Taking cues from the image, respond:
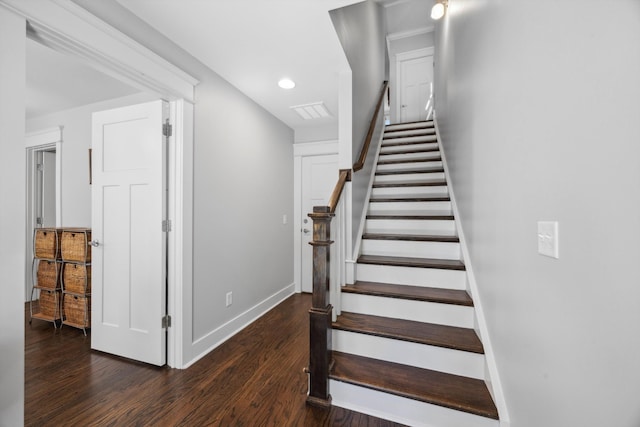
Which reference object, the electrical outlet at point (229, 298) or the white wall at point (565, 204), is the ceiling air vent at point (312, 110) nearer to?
the white wall at point (565, 204)

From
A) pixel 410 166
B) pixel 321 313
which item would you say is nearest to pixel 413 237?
pixel 321 313

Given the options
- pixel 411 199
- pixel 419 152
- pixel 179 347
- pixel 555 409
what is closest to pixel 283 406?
pixel 179 347

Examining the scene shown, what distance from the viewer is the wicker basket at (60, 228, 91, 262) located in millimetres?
2551

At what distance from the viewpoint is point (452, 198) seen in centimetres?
233

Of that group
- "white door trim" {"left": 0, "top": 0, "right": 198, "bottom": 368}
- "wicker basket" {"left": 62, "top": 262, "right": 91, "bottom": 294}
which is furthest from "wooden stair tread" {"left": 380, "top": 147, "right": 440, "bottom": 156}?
"wicker basket" {"left": 62, "top": 262, "right": 91, "bottom": 294}

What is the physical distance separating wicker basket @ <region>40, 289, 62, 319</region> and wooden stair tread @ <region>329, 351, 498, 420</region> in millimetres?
3017

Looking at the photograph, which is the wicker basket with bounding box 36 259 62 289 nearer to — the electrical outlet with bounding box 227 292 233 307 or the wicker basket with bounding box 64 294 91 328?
the wicker basket with bounding box 64 294 91 328

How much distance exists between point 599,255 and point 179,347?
2375 millimetres

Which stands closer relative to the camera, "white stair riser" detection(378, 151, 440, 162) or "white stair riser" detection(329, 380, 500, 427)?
"white stair riser" detection(329, 380, 500, 427)

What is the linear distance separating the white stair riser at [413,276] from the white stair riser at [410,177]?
1197mm

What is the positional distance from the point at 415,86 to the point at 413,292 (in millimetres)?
4470

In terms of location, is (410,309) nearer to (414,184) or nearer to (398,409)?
(398,409)

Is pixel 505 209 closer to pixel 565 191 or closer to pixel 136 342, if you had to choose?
pixel 565 191

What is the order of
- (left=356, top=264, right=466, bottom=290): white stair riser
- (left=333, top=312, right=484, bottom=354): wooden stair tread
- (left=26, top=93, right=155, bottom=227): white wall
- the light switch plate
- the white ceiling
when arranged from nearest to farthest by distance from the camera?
1. the light switch plate
2. (left=333, top=312, right=484, bottom=354): wooden stair tread
3. the white ceiling
4. (left=356, top=264, right=466, bottom=290): white stair riser
5. (left=26, top=93, right=155, bottom=227): white wall
